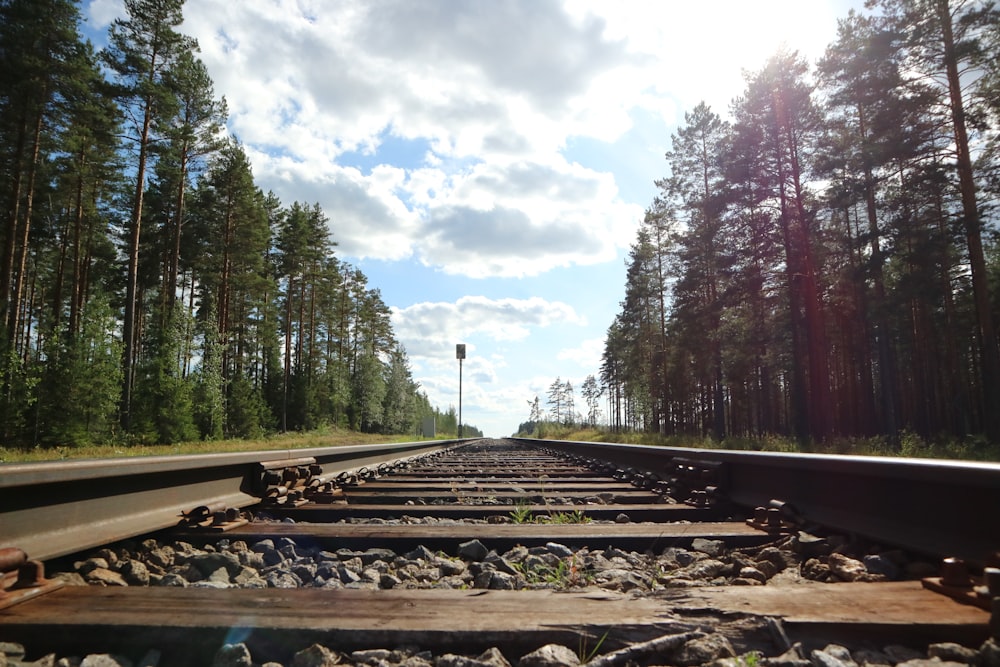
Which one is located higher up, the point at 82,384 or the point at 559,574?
the point at 82,384

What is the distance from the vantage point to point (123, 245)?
30172 millimetres

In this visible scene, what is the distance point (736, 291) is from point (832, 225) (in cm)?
632

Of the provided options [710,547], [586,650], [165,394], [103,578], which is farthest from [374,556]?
[165,394]

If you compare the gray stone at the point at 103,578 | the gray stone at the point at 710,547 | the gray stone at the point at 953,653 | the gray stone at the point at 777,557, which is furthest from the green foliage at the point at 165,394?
the gray stone at the point at 953,653

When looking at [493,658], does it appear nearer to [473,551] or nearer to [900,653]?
[900,653]

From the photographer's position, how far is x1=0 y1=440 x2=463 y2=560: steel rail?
1.98 meters

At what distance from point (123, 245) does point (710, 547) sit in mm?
35072

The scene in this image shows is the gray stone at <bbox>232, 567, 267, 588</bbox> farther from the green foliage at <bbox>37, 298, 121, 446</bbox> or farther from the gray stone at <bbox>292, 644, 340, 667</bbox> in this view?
the green foliage at <bbox>37, 298, 121, 446</bbox>

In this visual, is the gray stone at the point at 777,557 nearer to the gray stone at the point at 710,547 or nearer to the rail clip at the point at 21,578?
→ the gray stone at the point at 710,547

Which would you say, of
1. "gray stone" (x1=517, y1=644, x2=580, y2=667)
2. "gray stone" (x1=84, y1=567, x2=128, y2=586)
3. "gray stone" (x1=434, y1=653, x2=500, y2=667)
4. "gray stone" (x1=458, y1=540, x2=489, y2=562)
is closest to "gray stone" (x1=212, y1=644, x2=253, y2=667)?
"gray stone" (x1=434, y1=653, x2=500, y2=667)

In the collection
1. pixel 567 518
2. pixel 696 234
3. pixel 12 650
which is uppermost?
pixel 696 234

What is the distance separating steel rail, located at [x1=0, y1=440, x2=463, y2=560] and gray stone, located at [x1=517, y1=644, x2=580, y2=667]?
1.76m

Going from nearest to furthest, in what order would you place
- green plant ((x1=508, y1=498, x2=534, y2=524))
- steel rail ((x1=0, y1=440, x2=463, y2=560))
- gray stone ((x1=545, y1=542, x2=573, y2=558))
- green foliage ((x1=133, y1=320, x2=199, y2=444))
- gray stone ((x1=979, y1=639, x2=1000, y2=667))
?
1. gray stone ((x1=979, y1=639, x2=1000, y2=667))
2. steel rail ((x1=0, y1=440, x2=463, y2=560))
3. gray stone ((x1=545, y1=542, x2=573, y2=558))
4. green plant ((x1=508, y1=498, x2=534, y2=524))
5. green foliage ((x1=133, y1=320, x2=199, y2=444))

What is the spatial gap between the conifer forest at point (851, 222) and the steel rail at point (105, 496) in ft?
52.5
